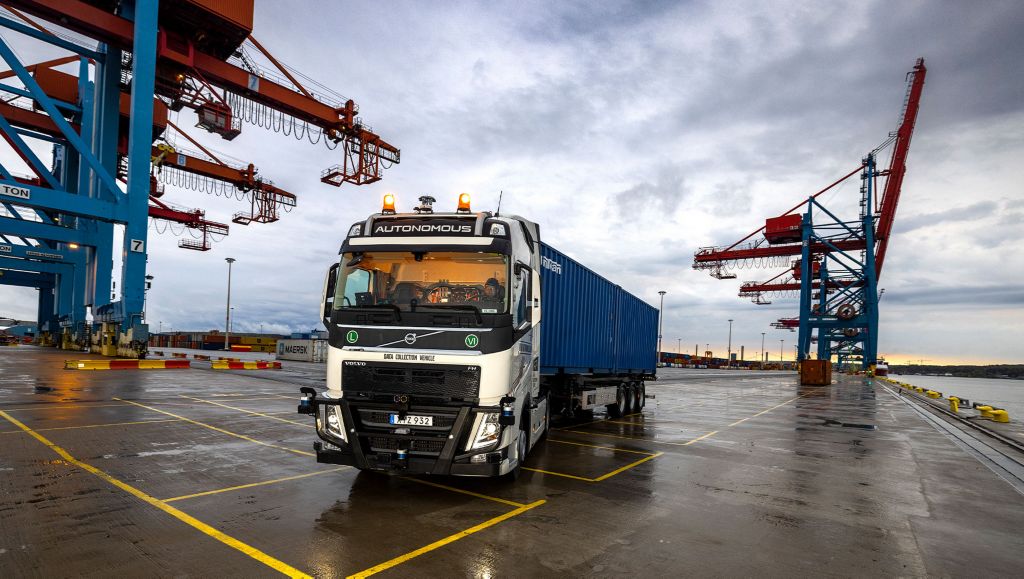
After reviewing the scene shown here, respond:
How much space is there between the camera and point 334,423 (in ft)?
20.4

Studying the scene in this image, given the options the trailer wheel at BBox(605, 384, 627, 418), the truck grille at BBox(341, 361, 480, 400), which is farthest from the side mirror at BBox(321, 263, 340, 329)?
the trailer wheel at BBox(605, 384, 627, 418)

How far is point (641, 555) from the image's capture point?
4.73m

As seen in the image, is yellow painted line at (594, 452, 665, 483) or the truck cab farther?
yellow painted line at (594, 452, 665, 483)

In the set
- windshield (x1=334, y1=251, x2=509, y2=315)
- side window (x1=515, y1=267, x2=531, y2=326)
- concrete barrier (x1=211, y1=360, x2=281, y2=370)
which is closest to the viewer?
windshield (x1=334, y1=251, x2=509, y2=315)

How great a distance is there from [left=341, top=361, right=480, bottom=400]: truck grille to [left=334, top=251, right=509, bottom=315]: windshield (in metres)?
0.72

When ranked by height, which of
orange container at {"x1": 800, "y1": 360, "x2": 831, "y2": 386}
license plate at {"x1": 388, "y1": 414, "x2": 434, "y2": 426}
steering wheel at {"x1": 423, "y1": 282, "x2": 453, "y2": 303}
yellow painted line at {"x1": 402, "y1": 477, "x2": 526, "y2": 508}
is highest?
steering wheel at {"x1": 423, "y1": 282, "x2": 453, "y2": 303}

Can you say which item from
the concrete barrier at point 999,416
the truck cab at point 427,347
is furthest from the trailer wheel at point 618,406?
the concrete barrier at point 999,416

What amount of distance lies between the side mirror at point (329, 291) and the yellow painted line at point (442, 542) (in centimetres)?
295

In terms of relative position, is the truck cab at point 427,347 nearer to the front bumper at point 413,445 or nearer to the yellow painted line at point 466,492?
the front bumper at point 413,445

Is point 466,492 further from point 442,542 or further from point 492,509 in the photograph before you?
point 442,542

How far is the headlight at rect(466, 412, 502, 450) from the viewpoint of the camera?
19.4 feet

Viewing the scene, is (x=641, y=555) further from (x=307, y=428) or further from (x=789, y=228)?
(x=789, y=228)

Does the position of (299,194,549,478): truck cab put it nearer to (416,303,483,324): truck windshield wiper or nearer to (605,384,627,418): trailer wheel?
(416,303,483,324): truck windshield wiper

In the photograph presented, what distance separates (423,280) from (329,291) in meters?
1.21
